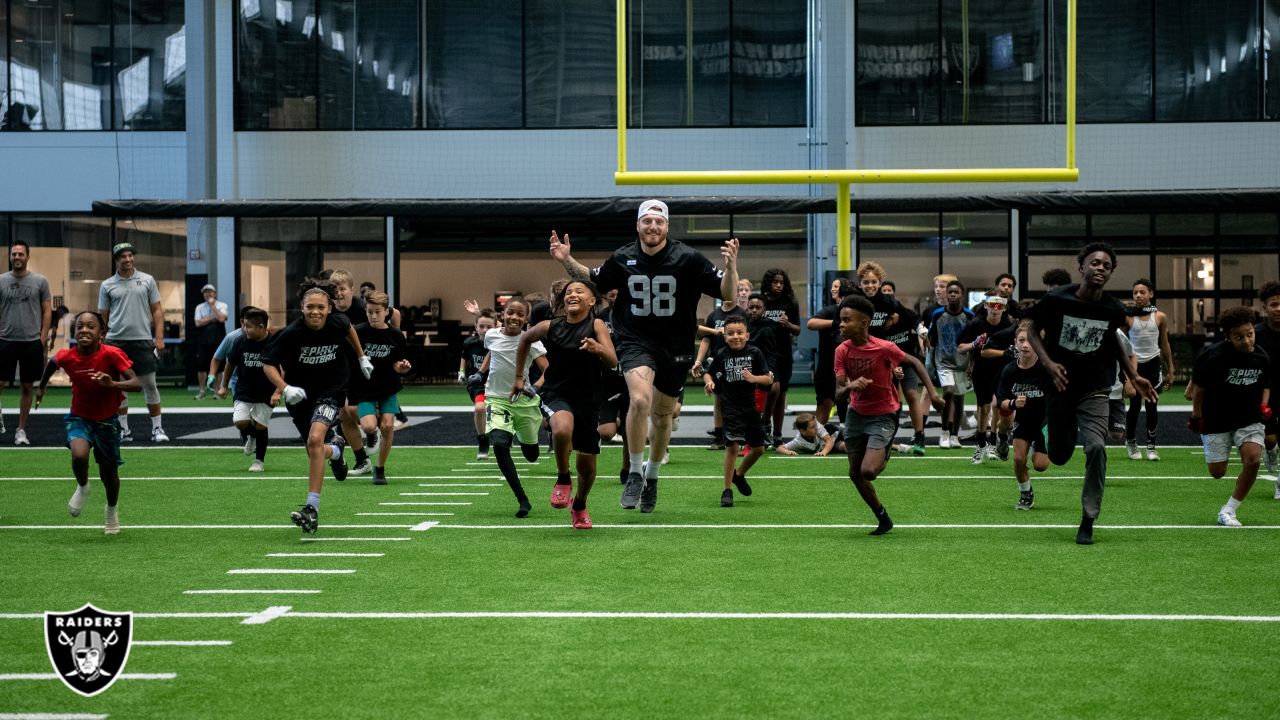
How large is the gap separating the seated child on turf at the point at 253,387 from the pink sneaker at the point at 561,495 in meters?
4.83

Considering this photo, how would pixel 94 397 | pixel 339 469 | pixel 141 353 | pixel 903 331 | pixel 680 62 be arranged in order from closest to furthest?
1. pixel 94 397
2. pixel 339 469
3. pixel 903 331
4. pixel 141 353
5. pixel 680 62

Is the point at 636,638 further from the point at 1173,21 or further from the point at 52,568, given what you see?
the point at 1173,21

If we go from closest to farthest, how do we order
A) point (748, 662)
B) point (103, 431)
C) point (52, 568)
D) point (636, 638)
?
point (748, 662), point (636, 638), point (52, 568), point (103, 431)

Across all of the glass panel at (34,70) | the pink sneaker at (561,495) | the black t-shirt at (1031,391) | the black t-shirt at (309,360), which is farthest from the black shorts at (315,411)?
the glass panel at (34,70)

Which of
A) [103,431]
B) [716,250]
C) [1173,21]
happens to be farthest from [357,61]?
[103,431]

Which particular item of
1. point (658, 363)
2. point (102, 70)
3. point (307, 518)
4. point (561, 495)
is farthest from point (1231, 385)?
point (102, 70)

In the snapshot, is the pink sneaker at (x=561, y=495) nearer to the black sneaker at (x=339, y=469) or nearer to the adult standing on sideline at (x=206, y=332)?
the black sneaker at (x=339, y=469)

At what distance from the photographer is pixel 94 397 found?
9.48m

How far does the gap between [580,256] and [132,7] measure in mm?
11029

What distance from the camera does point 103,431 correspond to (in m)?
9.51

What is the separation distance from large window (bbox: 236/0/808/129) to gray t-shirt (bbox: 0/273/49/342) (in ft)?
45.0

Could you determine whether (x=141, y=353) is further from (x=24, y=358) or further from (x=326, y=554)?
(x=326, y=554)

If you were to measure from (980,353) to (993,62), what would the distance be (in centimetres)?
1475

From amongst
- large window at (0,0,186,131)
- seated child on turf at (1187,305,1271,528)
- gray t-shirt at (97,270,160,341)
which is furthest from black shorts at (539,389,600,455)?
large window at (0,0,186,131)
